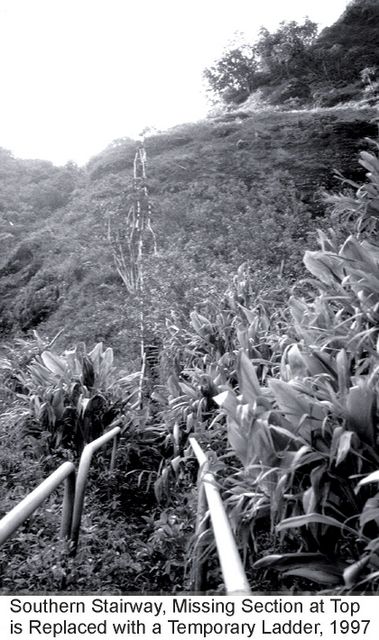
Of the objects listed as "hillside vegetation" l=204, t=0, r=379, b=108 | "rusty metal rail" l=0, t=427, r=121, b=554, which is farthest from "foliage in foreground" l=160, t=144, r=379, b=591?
"hillside vegetation" l=204, t=0, r=379, b=108

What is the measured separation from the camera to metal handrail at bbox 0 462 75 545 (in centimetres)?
120

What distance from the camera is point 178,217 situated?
950 centimetres

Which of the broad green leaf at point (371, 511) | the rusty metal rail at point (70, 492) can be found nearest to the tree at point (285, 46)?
the rusty metal rail at point (70, 492)

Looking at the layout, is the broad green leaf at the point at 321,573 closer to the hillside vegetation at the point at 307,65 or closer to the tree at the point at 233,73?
the hillside vegetation at the point at 307,65

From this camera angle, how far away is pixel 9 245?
11648 millimetres

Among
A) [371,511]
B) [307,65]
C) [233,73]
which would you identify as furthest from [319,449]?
[233,73]

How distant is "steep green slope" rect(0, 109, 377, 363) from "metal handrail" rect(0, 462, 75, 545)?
11.5ft

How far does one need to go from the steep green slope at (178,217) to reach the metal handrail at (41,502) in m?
3.51

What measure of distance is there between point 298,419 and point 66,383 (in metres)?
2.60

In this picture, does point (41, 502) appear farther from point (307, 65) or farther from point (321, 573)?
point (307, 65)

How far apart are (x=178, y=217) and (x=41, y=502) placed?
8472mm

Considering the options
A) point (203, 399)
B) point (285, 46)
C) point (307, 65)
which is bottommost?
point (203, 399)

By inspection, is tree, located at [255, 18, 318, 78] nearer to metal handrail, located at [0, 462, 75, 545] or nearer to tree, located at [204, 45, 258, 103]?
tree, located at [204, 45, 258, 103]

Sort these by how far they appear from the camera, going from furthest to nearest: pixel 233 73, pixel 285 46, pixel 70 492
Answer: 1. pixel 233 73
2. pixel 285 46
3. pixel 70 492
